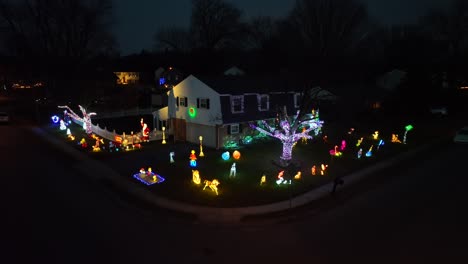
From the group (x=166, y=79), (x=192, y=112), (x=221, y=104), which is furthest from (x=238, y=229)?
(x=166, y=79)

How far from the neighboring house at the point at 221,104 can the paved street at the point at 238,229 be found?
1024 centimetres

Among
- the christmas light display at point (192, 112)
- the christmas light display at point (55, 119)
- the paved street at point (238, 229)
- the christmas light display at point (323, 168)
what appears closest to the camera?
the paved street at point (238, 229)

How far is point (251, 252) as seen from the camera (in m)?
10.1

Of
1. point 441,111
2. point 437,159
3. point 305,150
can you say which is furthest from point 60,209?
point 441,111

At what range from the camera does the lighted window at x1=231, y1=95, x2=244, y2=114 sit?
24.2 m

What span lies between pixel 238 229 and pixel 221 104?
13.1m

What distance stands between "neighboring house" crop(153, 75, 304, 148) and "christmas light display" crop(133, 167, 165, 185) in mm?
7427

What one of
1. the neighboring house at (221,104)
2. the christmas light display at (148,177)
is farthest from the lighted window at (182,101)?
the christmas light display at (148,177)

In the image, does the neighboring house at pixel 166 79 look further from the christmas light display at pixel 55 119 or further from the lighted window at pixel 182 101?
the lighted window at pixel 182 101

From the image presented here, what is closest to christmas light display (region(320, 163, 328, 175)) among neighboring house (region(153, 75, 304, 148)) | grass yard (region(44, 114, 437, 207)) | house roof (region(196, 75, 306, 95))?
grass yard (region(44, 114, 437, 207))

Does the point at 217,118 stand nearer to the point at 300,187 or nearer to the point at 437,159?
the point at 300,187

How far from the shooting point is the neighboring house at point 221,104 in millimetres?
23781

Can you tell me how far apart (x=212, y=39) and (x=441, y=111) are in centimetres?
4676

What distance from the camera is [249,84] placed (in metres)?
26.3
